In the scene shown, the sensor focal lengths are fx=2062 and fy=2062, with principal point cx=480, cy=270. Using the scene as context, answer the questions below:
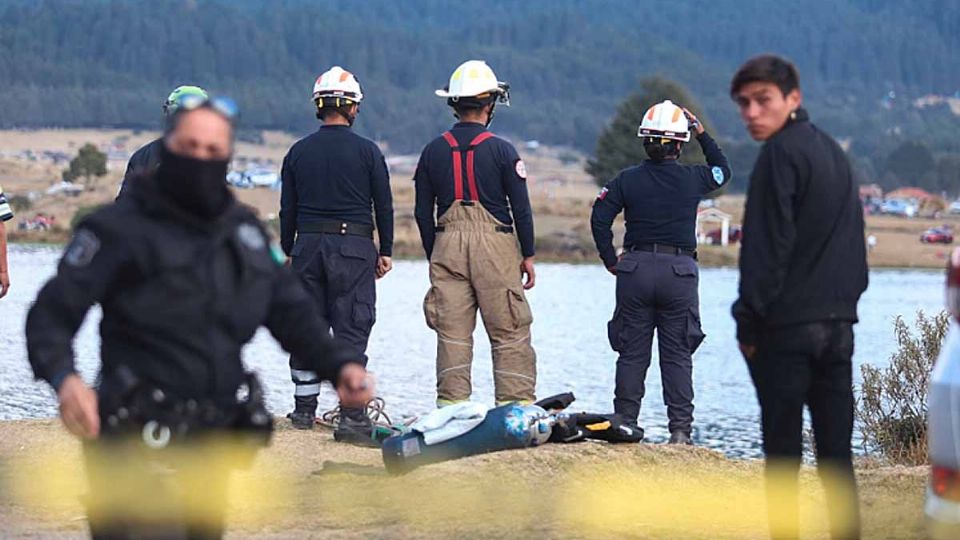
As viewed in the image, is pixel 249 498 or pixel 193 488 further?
pixel 249 498

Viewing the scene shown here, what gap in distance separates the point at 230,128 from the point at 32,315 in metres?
0.78

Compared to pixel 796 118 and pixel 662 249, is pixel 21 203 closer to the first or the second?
pixel 662 249

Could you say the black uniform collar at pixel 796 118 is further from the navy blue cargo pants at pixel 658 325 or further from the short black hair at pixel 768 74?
the navy blue cargo pants at pixel 658 325

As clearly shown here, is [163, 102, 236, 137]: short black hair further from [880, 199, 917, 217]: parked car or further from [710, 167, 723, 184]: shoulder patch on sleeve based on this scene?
[880, 199, 917, 217]: parked car

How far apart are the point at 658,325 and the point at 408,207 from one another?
73.1 metres

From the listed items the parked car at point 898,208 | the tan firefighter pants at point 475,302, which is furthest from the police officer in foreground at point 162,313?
the parked car at point 898,208

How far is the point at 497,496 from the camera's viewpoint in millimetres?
9938

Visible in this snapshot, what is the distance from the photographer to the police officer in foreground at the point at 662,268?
40.4ft

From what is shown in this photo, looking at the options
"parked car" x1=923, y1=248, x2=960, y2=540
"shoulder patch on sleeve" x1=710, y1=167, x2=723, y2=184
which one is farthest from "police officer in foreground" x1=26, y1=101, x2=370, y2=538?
"shoulder patch on sleeve" x1=710, y1=167, x2=723, y2=184

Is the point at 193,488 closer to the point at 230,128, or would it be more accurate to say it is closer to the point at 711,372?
the point at 230,128

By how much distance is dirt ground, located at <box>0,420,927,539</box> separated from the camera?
9266 millimetres

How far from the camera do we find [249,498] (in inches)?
396

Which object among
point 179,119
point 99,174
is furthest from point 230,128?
point 99,174

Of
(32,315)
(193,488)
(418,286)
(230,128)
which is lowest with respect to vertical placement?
(418,286)
